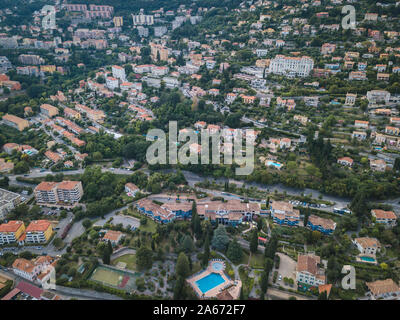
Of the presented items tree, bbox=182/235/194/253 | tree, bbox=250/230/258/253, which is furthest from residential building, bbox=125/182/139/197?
tree, bbox=250/230/258/253

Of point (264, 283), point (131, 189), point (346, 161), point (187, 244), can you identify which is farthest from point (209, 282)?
point (346, 161)

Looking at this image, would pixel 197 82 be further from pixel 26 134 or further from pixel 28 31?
pixel 28 31

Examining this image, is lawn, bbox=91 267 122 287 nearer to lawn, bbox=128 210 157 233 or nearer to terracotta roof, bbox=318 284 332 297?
lawn, bbox=128 210 157 233

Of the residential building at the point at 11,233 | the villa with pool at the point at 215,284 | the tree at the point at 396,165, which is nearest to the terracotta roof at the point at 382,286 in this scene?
the villa with pool at the point at 215,284

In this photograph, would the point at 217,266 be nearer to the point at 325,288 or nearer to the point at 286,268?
the point at 286,268

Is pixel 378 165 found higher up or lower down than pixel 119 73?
lower down

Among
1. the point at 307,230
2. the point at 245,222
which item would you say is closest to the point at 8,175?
the point at 245,222
